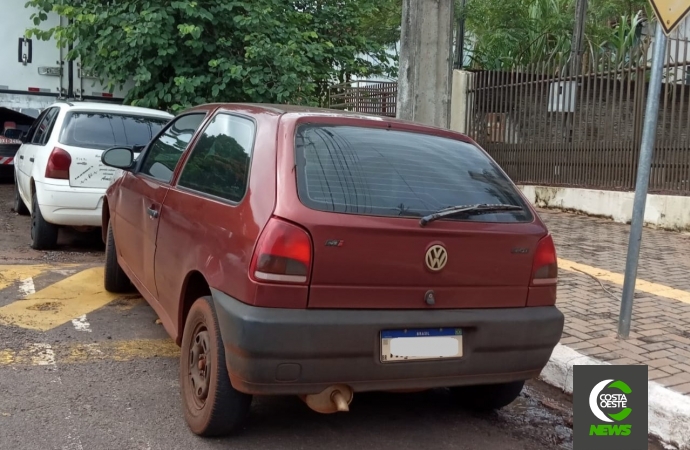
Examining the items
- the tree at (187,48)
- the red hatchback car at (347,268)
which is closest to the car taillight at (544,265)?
the red hatchback car at (347,268)

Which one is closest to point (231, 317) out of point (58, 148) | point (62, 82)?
point (58, 148)

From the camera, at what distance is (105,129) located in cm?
716

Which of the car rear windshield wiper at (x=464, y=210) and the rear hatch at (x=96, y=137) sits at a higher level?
the rear hatch at (x=96, y=137)

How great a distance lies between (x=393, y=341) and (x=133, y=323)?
8.89ft

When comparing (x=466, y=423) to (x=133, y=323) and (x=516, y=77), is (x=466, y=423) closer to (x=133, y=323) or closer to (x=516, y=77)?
(x=133, y=323)

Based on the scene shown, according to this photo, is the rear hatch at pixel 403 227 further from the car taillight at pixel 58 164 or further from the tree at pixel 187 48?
the tree at pixel 187 48

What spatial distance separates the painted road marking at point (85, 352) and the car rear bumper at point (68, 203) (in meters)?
2.63

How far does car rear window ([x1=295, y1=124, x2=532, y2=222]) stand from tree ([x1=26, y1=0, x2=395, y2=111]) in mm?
6676

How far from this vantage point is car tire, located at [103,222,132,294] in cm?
555

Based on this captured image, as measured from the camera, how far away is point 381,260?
9.97ft

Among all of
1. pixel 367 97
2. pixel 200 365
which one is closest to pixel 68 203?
pixel 200 365

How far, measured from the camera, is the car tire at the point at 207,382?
312 centimetres

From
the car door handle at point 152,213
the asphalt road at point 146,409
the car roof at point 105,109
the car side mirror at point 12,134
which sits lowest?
the asphalt road at point 146,409

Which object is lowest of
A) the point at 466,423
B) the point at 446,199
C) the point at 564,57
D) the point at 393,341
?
the point at 466,423
